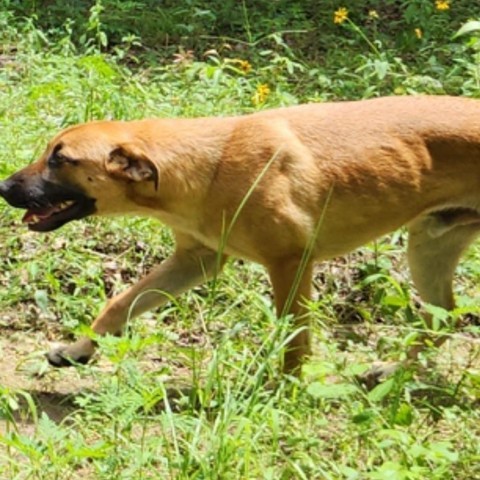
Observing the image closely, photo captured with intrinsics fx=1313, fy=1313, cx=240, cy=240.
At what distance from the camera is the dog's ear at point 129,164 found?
18.9ft

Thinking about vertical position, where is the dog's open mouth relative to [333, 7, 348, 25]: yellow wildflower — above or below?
above

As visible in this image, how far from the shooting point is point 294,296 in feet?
19.1

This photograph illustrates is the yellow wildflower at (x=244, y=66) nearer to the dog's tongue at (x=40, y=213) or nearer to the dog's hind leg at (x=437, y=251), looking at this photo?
the dog's hind leg at (x=437, y=251)

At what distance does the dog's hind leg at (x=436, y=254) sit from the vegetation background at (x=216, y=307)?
0.20 metres

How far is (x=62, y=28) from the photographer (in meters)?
10.2

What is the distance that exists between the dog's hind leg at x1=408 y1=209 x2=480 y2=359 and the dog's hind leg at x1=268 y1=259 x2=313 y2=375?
743mm

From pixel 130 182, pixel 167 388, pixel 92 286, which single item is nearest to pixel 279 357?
pixel 167 388

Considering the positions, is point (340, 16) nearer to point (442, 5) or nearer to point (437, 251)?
point (442, 5)

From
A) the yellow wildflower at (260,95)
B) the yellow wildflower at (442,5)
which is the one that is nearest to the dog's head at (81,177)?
the yellow wildflower at (260,95)

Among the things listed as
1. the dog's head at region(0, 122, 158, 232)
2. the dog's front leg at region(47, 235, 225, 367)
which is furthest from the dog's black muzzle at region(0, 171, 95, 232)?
the dog's front leg at region(47, 235, 225, 367)

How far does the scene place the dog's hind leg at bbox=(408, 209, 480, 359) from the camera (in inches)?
248

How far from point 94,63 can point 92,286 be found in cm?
229

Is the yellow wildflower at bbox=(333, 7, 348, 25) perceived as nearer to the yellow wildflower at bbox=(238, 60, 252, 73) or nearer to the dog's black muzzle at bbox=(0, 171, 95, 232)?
the yellow wildflower at bbox=(238, 60, 252, 73)

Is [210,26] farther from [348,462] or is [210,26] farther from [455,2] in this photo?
[348,462]
